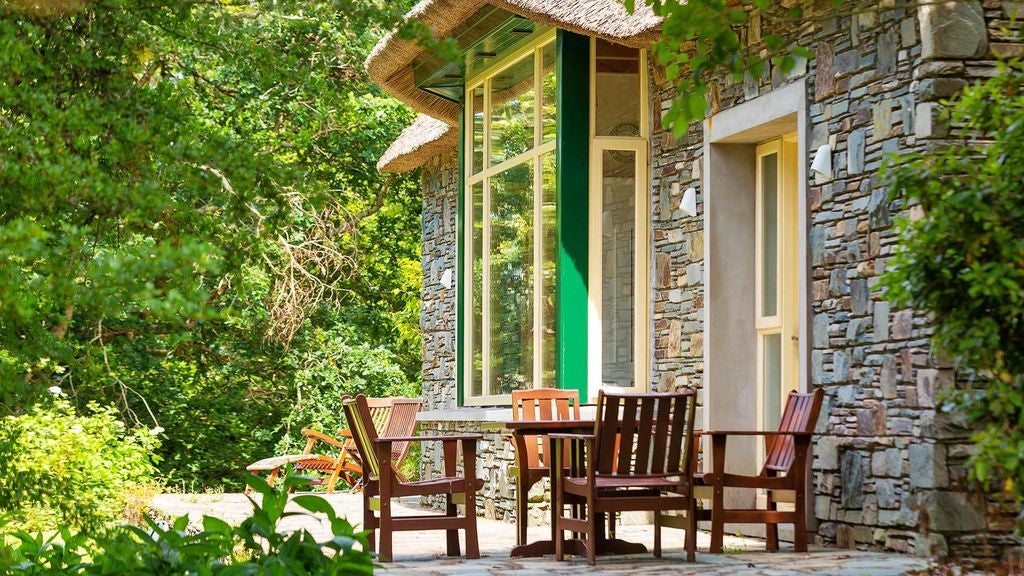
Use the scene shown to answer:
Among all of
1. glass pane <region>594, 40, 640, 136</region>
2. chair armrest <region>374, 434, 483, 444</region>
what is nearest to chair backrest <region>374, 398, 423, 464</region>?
glass pane <region>594, 40, 640, 136</region>

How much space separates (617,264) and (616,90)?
1.21 m

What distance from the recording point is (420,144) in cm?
1361

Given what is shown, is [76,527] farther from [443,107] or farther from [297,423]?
[297,423]

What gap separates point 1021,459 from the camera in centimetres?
490

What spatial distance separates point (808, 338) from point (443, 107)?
599cm

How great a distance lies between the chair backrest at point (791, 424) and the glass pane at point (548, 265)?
2766mm

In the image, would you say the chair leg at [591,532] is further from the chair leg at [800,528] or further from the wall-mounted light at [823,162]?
the wall-mounted light at [823,162]

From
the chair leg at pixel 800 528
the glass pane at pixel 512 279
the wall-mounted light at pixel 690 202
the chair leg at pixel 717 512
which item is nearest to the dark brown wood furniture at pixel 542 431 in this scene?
the chair leg at pixel 717 512

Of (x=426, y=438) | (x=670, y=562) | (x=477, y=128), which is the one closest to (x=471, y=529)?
(x=426, y=438)

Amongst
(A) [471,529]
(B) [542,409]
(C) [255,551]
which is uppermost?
(B) [542,409]

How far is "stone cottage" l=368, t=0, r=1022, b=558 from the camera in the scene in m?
6.65

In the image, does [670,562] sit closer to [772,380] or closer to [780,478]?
[780,478]

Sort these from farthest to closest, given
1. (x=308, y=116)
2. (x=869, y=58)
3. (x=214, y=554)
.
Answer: (x=308, y=116) < (x=869, y=58) < (x=214, y=554)

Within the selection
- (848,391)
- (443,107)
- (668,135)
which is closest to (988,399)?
(848,391)
